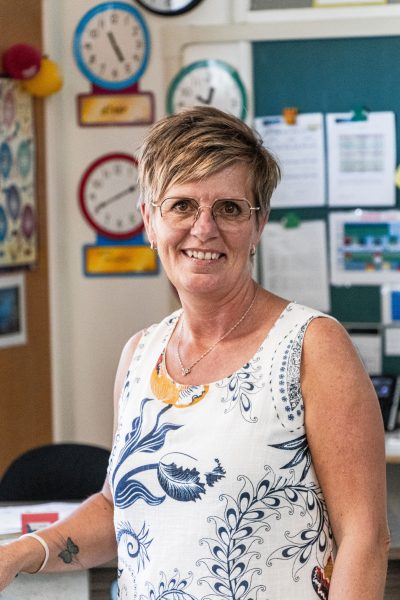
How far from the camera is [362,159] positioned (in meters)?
3.47

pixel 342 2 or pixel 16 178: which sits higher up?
pixel 342 2

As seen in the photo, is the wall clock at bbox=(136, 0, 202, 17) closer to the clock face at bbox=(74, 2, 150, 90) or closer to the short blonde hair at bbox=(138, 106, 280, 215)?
the clock face at bbox=(74, 2, 150, 90)

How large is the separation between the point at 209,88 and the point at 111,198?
0.57m

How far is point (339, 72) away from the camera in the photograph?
346cm

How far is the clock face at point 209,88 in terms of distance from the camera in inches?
138

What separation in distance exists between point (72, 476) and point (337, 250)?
1472 millimetres

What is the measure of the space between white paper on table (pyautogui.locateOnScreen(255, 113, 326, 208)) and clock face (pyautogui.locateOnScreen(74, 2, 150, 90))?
53cm

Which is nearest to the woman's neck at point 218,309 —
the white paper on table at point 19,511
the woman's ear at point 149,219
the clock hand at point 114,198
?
the woman's ear at point 149,219

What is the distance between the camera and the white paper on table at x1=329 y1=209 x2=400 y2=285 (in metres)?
3.47

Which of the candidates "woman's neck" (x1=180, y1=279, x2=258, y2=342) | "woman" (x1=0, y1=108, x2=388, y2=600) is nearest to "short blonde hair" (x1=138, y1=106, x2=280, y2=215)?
"woman" (x1=0, y1=108, x2=388, y2=600)

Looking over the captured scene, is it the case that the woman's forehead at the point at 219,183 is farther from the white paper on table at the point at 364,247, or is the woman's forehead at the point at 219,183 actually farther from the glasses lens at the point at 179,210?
the white paper on table at the point at 364,247

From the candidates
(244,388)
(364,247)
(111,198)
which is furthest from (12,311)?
(244,388)

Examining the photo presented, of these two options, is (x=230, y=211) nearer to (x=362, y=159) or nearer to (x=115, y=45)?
(x=362, y=159)

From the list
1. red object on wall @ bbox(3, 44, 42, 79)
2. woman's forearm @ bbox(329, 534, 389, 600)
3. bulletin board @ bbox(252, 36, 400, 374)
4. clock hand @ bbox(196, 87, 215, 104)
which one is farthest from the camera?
clock hand @ bbox(196, 87, 215, 104)
